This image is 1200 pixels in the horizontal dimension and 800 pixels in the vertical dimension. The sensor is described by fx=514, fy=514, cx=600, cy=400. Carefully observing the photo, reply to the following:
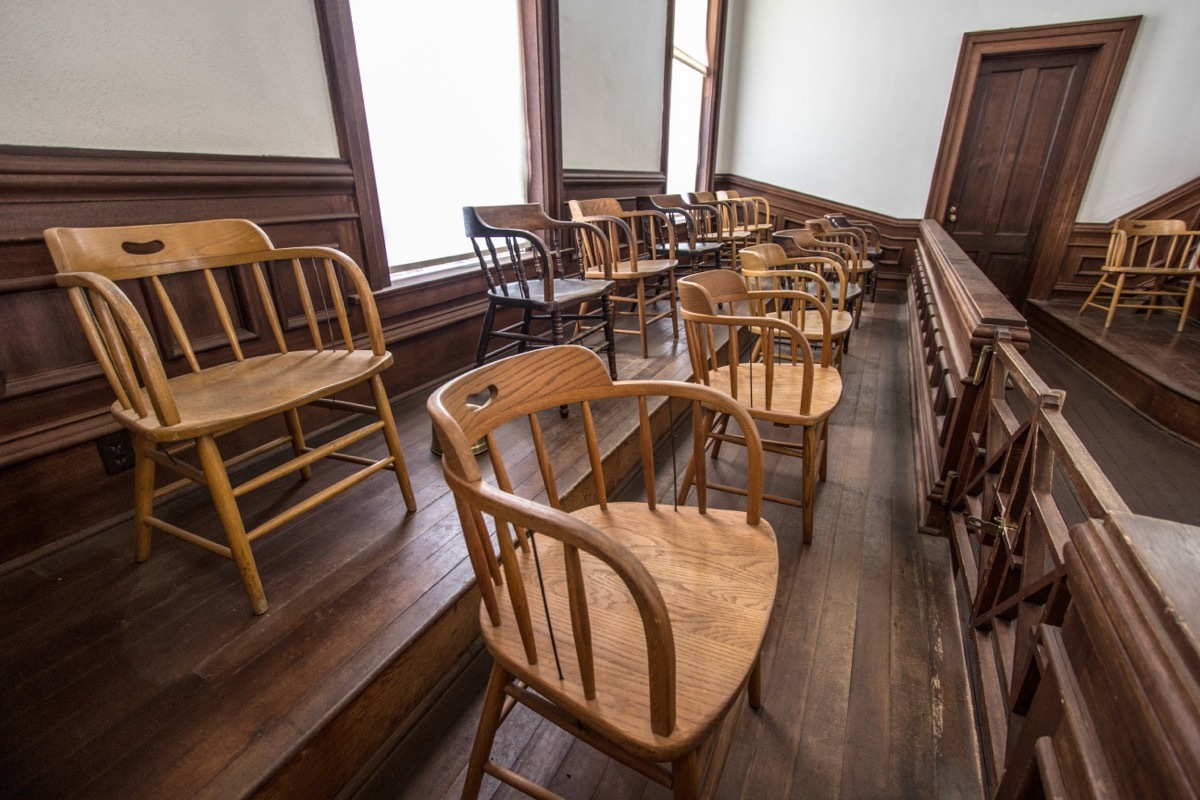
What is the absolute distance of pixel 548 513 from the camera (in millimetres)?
501

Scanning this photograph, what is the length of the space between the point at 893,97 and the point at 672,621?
5895 mm

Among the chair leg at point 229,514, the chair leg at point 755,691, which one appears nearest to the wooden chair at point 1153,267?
the chair leg at point 755,691

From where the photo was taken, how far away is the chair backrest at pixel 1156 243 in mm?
3846

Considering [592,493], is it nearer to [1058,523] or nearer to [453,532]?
[453,532]

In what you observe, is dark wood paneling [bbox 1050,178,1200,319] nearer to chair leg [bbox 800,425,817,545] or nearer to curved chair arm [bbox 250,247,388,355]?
chair leg [bbox 800,425,817,545]

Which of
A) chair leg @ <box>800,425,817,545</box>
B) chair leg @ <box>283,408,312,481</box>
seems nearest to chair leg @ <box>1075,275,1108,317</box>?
chair leg @ <box>800,425,817,545</box>

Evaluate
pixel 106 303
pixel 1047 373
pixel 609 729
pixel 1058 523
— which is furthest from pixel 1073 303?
pixel 106 303

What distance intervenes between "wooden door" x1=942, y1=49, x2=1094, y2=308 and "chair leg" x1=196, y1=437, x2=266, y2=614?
6.10 m

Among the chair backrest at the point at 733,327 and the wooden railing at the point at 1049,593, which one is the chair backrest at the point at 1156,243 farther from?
the chair backrest at the point at 733,327

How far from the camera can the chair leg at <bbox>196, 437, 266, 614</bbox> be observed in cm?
93

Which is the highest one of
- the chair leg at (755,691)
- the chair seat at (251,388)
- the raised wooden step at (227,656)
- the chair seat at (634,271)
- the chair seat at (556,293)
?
the chair seat at (634,271)

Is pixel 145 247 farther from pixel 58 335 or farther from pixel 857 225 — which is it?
pixel 857 225

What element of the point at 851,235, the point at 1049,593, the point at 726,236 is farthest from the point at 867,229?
the point at 1049,593

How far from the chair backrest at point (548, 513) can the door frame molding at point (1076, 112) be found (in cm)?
553
